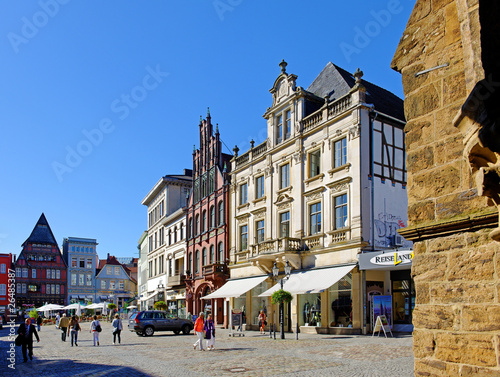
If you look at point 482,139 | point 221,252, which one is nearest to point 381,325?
point 221,252

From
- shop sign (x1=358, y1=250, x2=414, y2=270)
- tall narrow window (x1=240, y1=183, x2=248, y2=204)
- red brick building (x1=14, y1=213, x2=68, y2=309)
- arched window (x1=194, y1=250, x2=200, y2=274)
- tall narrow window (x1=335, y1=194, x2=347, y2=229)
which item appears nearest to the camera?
shop sign (x1=358, y1=250, x2=414, y2=270)

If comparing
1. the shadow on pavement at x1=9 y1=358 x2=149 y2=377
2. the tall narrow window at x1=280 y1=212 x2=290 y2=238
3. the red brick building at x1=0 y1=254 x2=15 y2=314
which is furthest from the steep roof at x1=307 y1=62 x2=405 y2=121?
the red brick building at x1=0 y1=254 x2=15 y2=314

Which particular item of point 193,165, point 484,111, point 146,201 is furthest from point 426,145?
point 146,201

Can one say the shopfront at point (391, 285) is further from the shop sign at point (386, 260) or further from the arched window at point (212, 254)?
the arched window at point (212, 254)

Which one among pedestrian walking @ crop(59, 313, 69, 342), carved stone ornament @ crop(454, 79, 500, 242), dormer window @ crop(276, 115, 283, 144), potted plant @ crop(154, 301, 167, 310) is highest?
dormer window @ crop(276, 115, 283, 144)

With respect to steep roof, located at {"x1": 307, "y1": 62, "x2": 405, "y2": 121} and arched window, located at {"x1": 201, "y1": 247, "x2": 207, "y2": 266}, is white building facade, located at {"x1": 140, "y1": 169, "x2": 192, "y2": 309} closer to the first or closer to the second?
arched window, located at {"x1": 201, "y1": 247, "x2": 207, "y2": 266}

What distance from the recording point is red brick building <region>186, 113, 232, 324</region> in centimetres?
4231

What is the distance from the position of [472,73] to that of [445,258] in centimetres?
204

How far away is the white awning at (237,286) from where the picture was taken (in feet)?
115

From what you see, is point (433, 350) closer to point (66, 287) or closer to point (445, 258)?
point (445, 258)

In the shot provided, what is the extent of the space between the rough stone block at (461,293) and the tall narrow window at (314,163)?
25790 millimetres

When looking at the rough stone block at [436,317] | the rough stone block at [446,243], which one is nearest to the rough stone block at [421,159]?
the rough stone block at [446,243]

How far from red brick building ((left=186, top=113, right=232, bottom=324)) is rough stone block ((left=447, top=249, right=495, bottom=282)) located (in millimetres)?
36157

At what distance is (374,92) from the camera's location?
32438 millimetres
